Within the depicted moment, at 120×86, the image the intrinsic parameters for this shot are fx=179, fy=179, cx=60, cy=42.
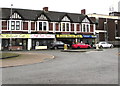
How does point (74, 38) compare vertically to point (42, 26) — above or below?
below

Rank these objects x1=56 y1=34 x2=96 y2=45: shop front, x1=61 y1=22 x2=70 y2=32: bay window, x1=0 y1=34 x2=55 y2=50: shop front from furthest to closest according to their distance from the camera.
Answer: x1=61 y1=22 x2=70 y2=32: bay window, x1=56 y1=34 x2=96 y2=45: shop front, x1=0 y1=34 x2=55 y2=50: shop front

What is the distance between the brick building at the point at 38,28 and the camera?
3725cm

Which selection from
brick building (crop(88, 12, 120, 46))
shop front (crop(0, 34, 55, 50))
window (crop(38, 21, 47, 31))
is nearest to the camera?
shop front (crop(0, 34, 55, 50))

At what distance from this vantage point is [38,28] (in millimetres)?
39750

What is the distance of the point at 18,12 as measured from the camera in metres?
38.0

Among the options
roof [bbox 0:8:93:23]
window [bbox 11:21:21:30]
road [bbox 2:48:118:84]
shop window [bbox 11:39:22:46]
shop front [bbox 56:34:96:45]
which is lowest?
road [bbox 2:48:118:84]

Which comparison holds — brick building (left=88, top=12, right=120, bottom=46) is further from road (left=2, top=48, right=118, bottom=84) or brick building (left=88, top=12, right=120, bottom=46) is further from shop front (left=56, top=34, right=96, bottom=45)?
road (left=2, top=48, right=118, bottom=84)

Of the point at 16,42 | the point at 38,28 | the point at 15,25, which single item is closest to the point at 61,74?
the point at 16,42

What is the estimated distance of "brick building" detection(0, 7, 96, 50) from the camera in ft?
122

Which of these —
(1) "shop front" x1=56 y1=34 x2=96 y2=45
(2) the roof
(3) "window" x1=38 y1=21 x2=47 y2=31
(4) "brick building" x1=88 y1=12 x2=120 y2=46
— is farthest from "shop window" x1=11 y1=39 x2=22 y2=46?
(4) "brick building" x1=88 y1=12 x2=120 y2=46

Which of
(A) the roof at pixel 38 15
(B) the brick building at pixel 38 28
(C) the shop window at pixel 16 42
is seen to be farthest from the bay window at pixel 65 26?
(C) the shop window at pixel 16 42

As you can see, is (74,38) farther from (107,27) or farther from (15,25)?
(107,27)

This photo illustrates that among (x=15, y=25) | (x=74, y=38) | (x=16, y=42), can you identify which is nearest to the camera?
(x=15, y=25)

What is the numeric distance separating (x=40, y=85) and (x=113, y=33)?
178 feet
